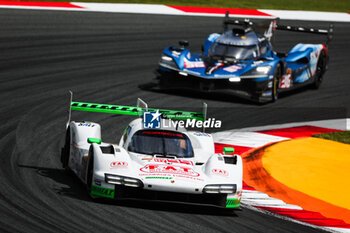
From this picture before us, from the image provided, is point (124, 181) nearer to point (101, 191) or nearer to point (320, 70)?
point (101, 191)

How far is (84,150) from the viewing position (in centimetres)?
1070

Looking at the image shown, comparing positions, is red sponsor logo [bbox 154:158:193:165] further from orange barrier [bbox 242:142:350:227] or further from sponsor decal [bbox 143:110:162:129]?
orange barrier [bbox 242:142:350:227]

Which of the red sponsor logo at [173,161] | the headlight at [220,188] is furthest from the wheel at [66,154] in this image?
the headlight at [220,188]

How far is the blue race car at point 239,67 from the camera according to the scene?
57.7ft

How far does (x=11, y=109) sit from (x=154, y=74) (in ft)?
19.4

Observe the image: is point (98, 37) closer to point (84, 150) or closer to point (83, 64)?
point (83, 64)

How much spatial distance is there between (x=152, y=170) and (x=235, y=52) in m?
9.23

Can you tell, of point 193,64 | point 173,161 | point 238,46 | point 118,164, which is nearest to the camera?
point 118,164

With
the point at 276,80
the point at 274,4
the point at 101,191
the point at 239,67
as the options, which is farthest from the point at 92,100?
the point at 274,4

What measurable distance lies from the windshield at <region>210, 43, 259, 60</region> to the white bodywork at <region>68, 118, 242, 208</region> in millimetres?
7820

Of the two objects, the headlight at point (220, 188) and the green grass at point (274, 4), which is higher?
the headlight at point (220, 188)

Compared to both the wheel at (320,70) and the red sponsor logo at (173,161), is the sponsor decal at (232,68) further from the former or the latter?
the red sponsor logo at (173,161)

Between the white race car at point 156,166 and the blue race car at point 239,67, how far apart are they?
6.27m

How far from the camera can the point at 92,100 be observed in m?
16.9
